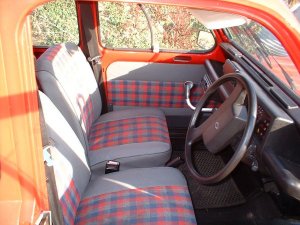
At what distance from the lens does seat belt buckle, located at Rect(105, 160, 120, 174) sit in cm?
198

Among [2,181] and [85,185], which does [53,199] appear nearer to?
[2,181]

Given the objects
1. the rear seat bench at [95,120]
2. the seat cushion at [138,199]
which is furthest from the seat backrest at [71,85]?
the seat cushion at [138,199]

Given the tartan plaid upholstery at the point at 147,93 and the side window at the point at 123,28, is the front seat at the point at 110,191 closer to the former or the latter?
the tartan plaid upholstery at the point at 147,93

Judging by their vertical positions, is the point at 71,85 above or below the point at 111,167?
above

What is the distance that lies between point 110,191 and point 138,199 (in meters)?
0.18

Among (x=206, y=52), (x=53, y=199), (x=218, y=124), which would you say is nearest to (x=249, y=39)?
(x=206, y=52)

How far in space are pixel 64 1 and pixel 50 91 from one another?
110 centimetres

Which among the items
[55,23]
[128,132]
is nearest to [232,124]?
[128,132]

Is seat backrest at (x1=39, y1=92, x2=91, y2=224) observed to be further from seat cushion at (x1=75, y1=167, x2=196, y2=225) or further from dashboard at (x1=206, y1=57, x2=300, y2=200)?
dashboard at (x1=206, y1=57, x2=300, y2=200)

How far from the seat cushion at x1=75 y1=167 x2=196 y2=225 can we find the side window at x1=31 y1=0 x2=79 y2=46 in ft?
4.45

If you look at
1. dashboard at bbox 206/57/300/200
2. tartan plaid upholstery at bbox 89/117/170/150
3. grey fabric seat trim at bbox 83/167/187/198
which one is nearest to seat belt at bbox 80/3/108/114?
tartan plaid upholstery at bbox 89/117/170/150

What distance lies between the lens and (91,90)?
2400 millimetres

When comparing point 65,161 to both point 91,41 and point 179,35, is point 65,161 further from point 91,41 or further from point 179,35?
point 179,35

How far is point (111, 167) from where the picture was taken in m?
1.98
